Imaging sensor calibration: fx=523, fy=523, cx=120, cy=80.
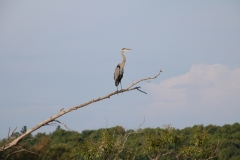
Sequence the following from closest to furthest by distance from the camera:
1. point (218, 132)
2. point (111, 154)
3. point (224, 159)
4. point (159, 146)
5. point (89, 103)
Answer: point (89, 103) < point (111, 154) < point (159, 146) < point (224, 159) < point (218, 132)

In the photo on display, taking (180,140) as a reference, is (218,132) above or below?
above

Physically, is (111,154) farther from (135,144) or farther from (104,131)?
(135,144)

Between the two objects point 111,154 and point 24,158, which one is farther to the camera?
point 24,158

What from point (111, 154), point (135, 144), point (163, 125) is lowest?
point (111, 154)

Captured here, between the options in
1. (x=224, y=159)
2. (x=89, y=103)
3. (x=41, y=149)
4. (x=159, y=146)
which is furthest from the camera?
(x=224, y=159)

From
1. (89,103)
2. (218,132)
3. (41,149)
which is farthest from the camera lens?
(218,132)

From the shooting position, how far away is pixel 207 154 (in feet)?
56.1

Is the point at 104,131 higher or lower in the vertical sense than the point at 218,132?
lower

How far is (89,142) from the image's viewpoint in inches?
611

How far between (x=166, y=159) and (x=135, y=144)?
133 inches

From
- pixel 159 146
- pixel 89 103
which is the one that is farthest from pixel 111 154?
pixel 89 103

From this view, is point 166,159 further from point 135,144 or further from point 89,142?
point 89,142

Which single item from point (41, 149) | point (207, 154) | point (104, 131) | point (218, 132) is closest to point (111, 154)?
point (104, 131)

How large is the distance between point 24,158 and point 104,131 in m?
14.7
